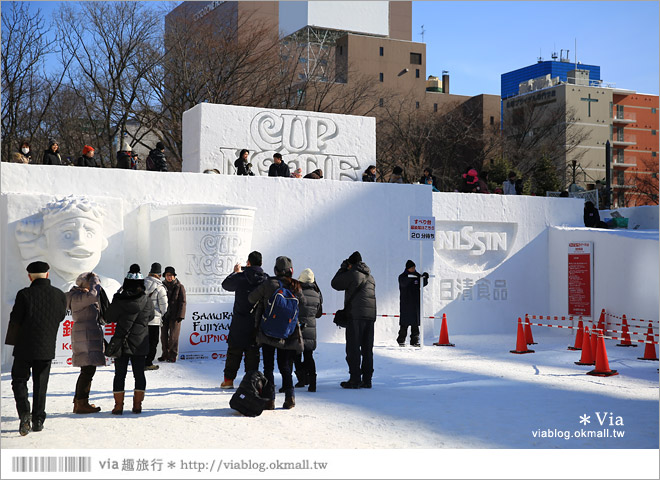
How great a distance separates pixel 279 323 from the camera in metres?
8.73

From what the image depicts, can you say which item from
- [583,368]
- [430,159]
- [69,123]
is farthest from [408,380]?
[430,159]

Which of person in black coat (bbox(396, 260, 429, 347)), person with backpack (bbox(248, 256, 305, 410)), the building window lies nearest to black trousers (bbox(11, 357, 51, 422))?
person with backpack (bbox(248, 256, 305, 410))

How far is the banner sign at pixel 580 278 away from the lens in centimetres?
1791

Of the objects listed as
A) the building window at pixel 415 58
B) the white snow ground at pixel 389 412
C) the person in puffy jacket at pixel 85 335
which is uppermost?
the building window at pixel 415 58

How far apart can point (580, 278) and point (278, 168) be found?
7.61 meters

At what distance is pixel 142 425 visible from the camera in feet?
25.9

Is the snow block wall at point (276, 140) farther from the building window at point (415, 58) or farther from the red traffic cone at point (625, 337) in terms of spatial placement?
the building window at point (415, 58)

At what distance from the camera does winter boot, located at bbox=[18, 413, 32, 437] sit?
733cm

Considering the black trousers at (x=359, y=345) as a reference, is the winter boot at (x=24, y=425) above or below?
below

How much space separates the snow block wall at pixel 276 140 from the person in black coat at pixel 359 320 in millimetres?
6353

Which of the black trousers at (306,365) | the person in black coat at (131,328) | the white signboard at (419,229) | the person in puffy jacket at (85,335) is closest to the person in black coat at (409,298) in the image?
the white signboard at (419,229)

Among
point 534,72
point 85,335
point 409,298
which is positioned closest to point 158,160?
point 409,298

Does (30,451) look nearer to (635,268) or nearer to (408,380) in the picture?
(408,380)

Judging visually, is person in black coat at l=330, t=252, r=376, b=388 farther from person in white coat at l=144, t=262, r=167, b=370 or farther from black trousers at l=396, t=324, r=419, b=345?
black trousers at l=396, t=324, r=419, b=345
